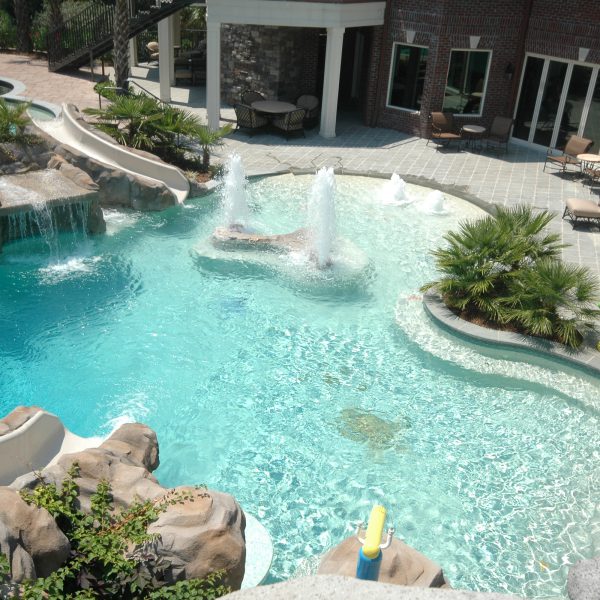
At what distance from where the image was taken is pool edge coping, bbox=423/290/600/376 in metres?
10.4

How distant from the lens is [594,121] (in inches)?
749

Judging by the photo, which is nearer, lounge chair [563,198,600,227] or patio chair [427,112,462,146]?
lounge chair [563,198,600,227]

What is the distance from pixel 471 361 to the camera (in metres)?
10.5

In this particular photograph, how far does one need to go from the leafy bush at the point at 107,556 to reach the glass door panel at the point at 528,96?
1804cm

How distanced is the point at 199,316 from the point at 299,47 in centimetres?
1398

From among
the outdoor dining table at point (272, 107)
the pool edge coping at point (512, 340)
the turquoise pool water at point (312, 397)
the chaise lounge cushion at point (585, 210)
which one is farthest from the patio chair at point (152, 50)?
the pool edge coping at point (512, 340)

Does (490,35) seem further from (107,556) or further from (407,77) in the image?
(107,556)

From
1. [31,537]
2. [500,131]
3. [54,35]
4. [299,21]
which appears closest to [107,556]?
[31,537]

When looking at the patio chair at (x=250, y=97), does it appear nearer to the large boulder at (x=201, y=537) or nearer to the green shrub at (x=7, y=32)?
the green shrub at (x=7, y=32)

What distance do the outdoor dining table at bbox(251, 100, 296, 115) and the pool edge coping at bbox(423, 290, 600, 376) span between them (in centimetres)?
1039

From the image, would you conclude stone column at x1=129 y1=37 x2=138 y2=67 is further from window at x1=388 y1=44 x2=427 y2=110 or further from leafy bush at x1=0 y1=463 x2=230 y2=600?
leafy bush at x1=0 y1=463 x2=230 y2=600

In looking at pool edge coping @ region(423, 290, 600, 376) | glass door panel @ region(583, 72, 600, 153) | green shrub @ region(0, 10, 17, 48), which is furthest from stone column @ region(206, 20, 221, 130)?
green shrub @ region(0, 10, 17, 48)

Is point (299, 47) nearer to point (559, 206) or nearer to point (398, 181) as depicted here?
point (398, 181)

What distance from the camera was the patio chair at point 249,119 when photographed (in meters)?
19.9
